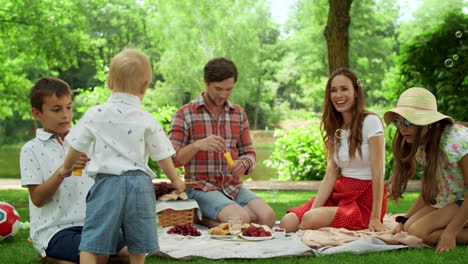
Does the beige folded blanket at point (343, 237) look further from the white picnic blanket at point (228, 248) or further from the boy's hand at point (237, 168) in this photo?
the boy's hand at point (237, 168)

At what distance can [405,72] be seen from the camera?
29.2ft

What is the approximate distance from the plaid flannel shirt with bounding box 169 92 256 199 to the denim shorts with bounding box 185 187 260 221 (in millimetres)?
57

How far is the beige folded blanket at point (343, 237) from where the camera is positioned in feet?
12.8

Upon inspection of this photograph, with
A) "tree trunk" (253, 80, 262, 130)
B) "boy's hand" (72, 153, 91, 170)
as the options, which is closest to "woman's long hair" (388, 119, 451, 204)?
"boy's hand" (72, 153, 91, 170)

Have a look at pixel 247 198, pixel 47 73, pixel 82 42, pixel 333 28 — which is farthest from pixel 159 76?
pixel 247 198

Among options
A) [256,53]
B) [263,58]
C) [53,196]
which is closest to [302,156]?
[53,196]

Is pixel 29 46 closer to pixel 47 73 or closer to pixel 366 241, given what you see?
pixel 366 241

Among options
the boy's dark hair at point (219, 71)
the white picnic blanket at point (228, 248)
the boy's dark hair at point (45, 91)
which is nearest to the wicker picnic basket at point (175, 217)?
the white picnic blanket at point (228, 248)

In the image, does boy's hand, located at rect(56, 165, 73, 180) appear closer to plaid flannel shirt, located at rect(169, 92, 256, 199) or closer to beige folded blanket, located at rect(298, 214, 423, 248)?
plaid flannel shirt, located at rect(169, 92, 256, 199)

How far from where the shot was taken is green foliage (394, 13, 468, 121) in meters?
8.21

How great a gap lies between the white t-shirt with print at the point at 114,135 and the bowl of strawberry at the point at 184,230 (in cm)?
157

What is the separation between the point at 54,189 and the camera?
3.27 m

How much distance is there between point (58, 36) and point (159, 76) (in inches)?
1105

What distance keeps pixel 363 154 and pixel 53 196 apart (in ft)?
7.76
